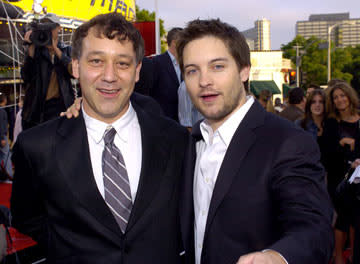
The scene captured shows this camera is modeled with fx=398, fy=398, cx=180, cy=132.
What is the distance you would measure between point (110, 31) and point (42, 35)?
1.77m

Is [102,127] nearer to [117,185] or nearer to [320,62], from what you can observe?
[117,185]

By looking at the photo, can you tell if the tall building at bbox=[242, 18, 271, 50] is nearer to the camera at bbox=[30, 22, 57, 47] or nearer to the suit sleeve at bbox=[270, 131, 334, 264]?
the camera at bbox=[30, 22, 57, 47]

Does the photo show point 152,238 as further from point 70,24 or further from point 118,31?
point 70,24

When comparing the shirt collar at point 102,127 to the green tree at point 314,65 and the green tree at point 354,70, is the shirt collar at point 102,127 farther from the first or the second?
the green tree at point 354,70

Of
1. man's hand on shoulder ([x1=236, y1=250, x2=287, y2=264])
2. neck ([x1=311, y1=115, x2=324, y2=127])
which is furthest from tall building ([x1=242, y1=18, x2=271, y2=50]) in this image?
man's hand on shoulder ([x1=236, y1=250, x2=287, y2=264])

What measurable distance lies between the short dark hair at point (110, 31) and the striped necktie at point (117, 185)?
0.58 m

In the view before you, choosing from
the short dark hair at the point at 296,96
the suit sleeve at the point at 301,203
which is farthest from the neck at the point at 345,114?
the suit sleeve at the point at 301,203

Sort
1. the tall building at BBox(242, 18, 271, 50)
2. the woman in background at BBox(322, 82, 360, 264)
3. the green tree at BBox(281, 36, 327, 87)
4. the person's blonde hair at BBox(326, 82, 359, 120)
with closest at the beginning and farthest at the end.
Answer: the woman in background at BBox(322, 82, 360, 264) → the person's blonde hair at BBox(326, 82, 359, 120) → the green tree at BBox(281, 36, 327, 87) → the tall building at BBox(242, 18, 271, 50)

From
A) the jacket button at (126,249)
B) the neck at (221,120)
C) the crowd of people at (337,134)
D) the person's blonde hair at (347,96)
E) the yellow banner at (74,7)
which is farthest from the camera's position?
the yellow banner at (74,7)

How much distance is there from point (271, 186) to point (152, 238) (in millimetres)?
645

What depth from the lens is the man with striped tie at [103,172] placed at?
6.21ft

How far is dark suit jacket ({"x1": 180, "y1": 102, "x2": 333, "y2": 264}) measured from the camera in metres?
1.58

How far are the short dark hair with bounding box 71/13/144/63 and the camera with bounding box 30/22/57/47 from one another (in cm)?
153

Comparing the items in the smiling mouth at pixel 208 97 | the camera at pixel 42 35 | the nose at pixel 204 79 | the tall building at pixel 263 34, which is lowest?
the smiling mouth at pixel 208 97
